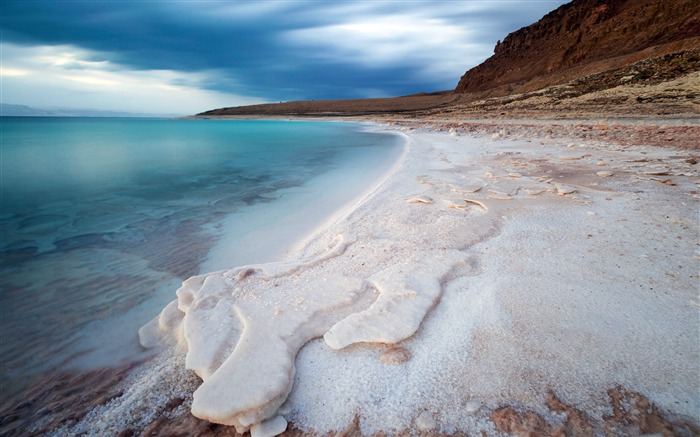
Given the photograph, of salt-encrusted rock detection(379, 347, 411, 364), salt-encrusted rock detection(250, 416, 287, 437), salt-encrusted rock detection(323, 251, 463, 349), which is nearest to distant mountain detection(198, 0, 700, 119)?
salt-encrusted rock detection(323, 251, 463, 349)

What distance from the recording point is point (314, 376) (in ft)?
4.72

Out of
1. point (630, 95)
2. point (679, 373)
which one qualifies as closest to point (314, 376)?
point (679, 373)


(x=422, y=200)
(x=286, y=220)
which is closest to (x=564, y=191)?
(x=422, y=200)

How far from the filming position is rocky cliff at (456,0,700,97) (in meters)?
23.2

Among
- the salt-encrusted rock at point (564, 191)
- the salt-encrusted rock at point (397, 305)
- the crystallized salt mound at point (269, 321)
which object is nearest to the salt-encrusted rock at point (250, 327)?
the crystallized salt mound at point (269, 321)

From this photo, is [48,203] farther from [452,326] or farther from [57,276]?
[452,326]

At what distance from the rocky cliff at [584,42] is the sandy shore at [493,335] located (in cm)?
2403

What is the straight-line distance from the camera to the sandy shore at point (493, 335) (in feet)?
3.98

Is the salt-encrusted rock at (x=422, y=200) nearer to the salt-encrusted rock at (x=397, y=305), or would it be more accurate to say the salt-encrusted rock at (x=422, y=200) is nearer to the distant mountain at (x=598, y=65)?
the salt-encrusted rock at (x=397, y=305)

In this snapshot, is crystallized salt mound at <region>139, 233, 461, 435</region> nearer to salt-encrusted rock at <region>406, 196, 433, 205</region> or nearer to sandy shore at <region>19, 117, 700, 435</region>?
sandy shore at <region>19, 117, 700, 435</region>

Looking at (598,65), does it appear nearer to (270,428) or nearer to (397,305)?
(397,305)

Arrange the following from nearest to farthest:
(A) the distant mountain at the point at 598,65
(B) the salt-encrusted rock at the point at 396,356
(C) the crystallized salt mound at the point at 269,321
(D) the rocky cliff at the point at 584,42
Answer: (C) the crystallized salt mound at the point at 269,321
(B) the salt-encrusted rock at the point at 396,356
(A) the distant mountain at the point at 598,65
(D) the rocky cliff at the point at 584,42

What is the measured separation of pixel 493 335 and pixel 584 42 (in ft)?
146

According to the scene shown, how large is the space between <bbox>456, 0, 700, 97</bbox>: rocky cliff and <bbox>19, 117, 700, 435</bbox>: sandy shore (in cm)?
2403
